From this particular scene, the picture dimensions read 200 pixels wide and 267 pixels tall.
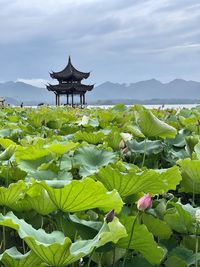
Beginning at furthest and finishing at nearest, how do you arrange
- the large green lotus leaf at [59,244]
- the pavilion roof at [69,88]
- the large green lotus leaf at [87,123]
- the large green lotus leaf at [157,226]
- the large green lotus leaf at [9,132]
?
the pavilion roof at [69,88] → the large green lotus leaf at [87,123] → the large green lotus leaf at [9,132] → the large green lotus leaf at [157,226] → the large green lotus leaf at [59,244]

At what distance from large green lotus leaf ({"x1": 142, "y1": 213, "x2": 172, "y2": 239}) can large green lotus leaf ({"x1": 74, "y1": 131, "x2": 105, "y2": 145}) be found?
0.78 m

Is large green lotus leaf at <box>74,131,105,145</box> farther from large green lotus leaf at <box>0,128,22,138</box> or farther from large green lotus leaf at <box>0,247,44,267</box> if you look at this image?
large green lotus leaf at <box>0,247,44,267</box>

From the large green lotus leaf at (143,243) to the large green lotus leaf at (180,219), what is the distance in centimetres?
11

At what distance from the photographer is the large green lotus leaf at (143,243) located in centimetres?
71

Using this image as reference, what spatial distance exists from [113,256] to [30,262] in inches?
6.3

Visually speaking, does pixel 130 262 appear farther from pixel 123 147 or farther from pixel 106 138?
pixel 106 138

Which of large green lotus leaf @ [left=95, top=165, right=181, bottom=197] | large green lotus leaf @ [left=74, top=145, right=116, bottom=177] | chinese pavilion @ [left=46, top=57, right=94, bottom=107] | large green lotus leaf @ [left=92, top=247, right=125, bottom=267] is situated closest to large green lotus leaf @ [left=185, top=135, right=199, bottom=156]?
large green lotus leaf @ [left=74, top=145, right=116, bottom=177]

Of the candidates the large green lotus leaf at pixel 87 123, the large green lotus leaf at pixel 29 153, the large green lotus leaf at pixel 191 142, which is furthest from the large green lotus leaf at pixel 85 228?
the large green lotus leaf at pixel 87 123

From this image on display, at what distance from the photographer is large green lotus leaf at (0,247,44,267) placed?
634mm

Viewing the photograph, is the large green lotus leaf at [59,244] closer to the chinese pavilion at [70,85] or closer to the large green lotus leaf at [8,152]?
the large green lotus leaf at [8,152]

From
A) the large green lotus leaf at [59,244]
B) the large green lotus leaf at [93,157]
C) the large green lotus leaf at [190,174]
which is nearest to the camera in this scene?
the large green lotus leaf at [59,244]

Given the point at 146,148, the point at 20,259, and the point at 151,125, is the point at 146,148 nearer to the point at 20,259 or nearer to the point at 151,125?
the point at 151,125

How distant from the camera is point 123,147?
4.63ft

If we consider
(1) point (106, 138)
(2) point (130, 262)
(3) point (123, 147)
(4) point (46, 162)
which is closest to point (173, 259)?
(2) point (130, 262)
